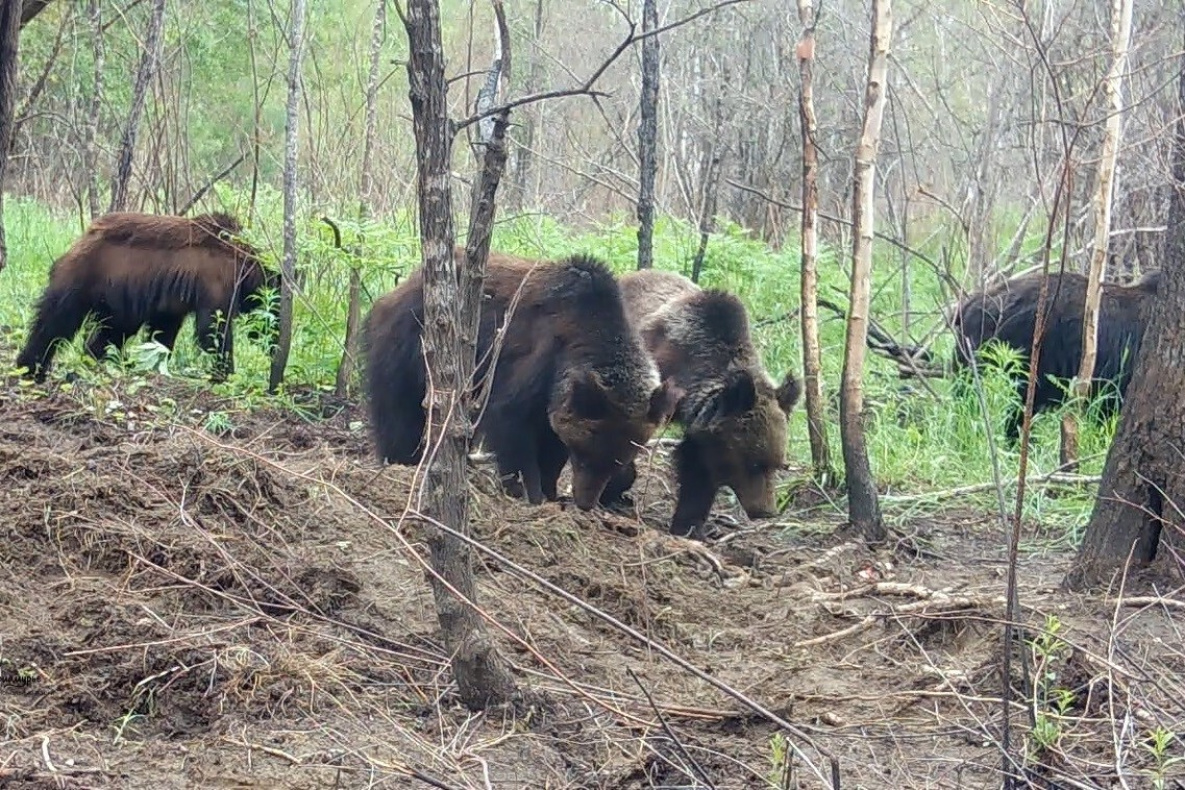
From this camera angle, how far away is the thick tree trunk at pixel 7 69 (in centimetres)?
458

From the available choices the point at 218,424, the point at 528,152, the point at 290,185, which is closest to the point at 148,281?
the point at 290,185

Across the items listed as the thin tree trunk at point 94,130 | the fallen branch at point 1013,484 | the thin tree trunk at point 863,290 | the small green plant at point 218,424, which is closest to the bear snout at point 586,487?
the thin tree trunk at point 863,290

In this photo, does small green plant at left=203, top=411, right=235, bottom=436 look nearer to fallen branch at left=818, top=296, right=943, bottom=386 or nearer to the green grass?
the green grass

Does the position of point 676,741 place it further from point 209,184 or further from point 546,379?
point 209,184

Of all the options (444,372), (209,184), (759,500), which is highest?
(209,184)

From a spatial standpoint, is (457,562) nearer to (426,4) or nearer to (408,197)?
(426,4)

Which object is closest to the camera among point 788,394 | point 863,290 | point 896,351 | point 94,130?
point 863,290

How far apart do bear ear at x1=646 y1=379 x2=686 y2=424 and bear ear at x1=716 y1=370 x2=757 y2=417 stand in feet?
0.81

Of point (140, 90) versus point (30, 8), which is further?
point (140, 90)

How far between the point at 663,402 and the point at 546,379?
2.30ft

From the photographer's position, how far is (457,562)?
423 centimetres

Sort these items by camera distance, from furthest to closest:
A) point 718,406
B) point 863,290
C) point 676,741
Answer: point 718,406, point 863,290, point 676,741

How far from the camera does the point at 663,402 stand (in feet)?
26.3

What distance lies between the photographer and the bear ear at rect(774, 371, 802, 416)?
829 cm
